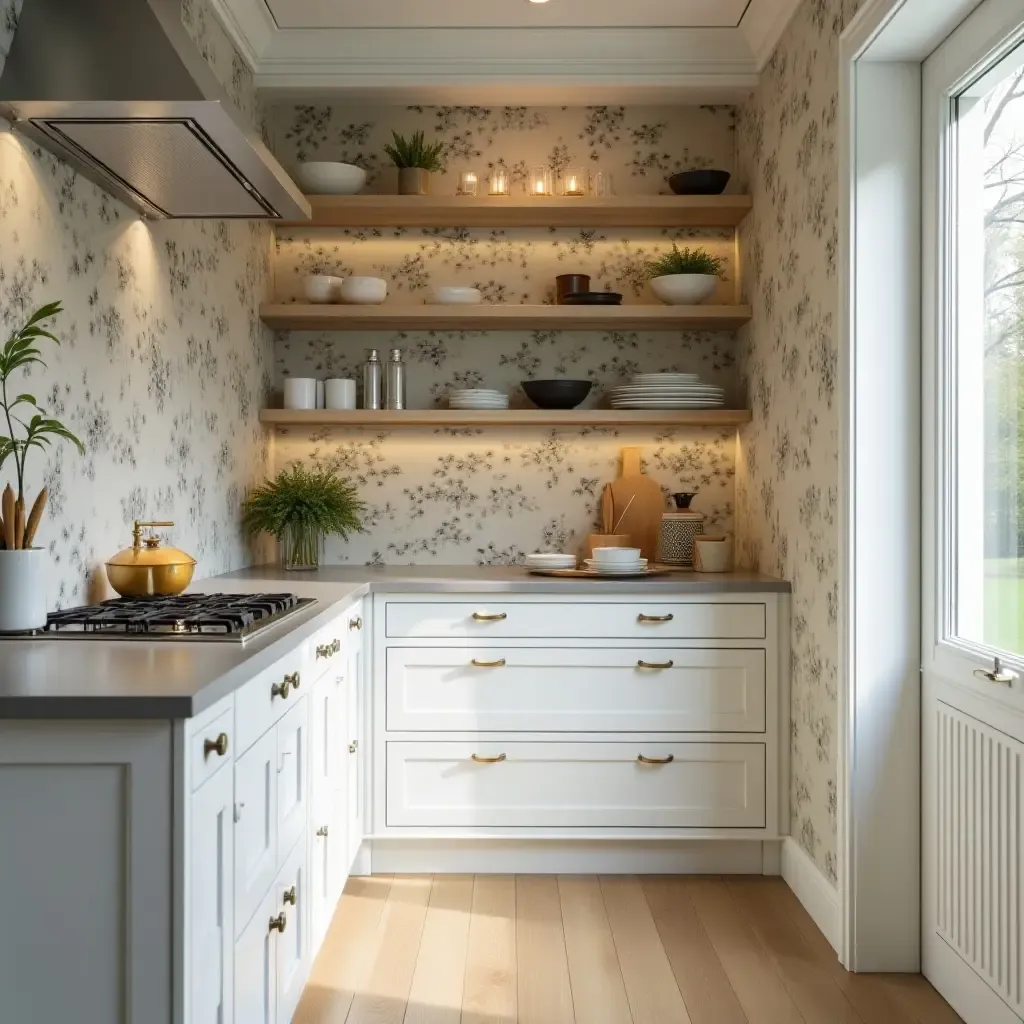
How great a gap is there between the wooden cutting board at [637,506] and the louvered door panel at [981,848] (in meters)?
1.53

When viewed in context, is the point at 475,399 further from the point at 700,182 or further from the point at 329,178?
the point at 700,182

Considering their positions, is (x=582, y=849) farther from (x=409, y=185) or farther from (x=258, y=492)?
(x=409, y=185)

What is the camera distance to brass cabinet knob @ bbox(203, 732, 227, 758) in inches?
61.5

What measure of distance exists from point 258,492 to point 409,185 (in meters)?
1.18

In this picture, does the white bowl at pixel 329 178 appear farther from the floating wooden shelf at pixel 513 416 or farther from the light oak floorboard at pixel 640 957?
the light oak floorboard at pixel 640 957

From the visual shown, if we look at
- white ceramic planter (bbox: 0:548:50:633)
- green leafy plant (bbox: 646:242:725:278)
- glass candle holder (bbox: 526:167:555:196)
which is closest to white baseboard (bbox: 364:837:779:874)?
white ceramic planter (bbox: 0:548:50:633)

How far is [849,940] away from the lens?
2.70m

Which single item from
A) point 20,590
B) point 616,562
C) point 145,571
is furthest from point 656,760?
point 20,590

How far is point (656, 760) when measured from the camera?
10.9 feet

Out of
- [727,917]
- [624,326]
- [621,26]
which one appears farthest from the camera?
[624,326]

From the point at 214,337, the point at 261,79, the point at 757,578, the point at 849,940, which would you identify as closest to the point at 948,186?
Result: the point at 757,578

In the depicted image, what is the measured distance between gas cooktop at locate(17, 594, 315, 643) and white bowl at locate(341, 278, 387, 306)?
1.67 metres

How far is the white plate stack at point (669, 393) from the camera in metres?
3.75

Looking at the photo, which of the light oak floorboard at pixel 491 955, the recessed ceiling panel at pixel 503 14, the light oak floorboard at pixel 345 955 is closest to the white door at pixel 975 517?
the light oak floorboard at pixel 491 955
